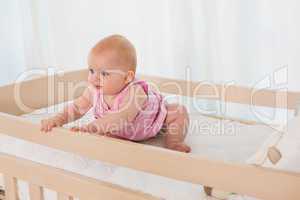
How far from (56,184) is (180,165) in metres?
0.31

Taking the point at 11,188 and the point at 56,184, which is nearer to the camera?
the point at 56,184

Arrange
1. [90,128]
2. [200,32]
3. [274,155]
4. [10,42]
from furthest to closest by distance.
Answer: [10,42], [200,32], [90,128], [274,155]

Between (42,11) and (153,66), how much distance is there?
700 mm

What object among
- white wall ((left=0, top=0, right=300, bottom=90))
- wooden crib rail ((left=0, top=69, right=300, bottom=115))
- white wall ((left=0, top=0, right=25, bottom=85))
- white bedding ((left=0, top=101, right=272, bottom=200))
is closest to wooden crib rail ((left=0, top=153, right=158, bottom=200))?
white bedding ((left=0, top=101, right=272, bottom=200))

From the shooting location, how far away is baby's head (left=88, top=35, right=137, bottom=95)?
3.68ft

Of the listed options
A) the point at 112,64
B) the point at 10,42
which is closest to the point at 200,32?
the point at 112,64

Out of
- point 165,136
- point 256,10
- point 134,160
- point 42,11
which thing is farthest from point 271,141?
point 42,11

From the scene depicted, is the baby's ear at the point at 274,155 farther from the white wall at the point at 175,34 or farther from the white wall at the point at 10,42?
the white wall at the point at 10,42

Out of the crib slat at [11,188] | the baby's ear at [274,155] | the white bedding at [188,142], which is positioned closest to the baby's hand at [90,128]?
the white bedding at [188,142]

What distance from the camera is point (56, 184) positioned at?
945mm

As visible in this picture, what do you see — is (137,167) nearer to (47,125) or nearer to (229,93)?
(47,125)

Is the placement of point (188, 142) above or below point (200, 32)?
below

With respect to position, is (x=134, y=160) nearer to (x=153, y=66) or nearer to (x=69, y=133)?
(x=69, y=133)

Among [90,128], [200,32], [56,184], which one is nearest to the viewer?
[56,184]
